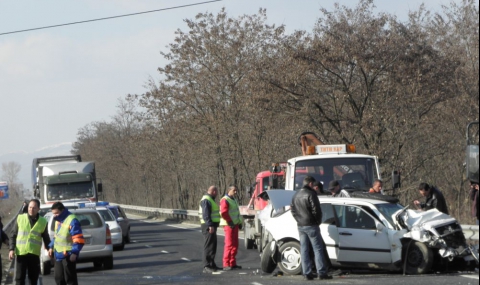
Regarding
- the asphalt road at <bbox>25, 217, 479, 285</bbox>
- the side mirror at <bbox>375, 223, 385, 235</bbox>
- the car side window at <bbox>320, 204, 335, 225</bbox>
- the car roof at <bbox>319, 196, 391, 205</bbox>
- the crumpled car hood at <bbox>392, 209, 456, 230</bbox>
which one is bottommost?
the asphalt road at <bbox>25, 217, 479, 285</bbox>

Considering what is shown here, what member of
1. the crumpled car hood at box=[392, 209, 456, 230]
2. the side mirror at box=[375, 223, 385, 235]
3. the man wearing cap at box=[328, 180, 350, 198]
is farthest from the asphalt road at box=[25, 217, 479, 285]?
the man wearing cap at box=[328, 180, 350, 198]

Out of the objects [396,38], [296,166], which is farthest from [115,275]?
[396,38]

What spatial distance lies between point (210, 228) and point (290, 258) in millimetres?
2768

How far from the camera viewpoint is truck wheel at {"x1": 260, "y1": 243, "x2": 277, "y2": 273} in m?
16.2

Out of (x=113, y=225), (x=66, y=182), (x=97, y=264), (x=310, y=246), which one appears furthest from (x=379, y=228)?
(x=66, y=182)

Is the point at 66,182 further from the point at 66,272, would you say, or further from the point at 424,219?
the point at 66,272

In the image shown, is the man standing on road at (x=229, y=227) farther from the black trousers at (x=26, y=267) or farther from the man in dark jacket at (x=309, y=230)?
the black trousers at (x=26, y=267)

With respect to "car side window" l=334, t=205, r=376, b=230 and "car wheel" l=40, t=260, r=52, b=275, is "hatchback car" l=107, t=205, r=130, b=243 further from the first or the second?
"car side window" l=334, t=205, r=376, b=230

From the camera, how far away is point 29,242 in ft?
46.8

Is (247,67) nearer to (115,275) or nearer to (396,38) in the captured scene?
(396,38)

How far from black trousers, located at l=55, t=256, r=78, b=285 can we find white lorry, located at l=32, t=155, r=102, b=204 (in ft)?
79.2

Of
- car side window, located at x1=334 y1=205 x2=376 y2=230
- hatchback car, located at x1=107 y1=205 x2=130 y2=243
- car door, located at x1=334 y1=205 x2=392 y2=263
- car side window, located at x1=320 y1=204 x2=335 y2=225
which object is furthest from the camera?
hatchback car, located at x1=107 y1=205 x2=130 y2=243

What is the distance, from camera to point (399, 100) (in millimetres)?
33125

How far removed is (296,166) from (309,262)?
14.7 feet
